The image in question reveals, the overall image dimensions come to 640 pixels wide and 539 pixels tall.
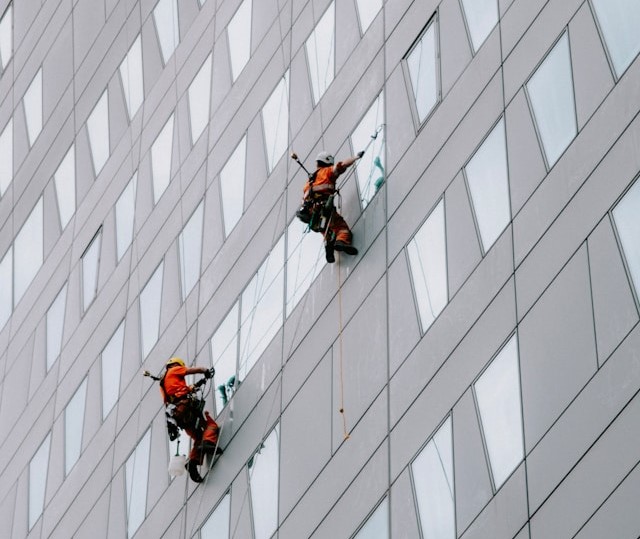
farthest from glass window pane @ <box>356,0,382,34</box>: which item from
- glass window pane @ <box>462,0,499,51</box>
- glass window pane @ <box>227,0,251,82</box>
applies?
glass window pane @ <box>227,0,251,82</box>

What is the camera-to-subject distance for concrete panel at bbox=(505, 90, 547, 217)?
2581 centimetres

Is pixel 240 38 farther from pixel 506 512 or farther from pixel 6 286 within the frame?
pixel 506 512

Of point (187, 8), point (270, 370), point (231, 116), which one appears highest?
point (187, 8)

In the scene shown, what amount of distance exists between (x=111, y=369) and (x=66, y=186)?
7189 mm

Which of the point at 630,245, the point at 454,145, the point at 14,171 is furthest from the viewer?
the point at 14,171

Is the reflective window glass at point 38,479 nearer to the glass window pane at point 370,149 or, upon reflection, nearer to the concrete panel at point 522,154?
the glass window pane at point 370,149

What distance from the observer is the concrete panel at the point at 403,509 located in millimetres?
25766

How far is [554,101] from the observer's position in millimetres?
25984

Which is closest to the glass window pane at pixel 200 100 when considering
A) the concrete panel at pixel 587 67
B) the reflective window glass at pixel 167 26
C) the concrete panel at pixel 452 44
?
the reflective window glass at pixel 167 26

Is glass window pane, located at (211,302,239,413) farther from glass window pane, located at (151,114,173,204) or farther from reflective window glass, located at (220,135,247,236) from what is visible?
glass window pane, located at (151,114,173,204)

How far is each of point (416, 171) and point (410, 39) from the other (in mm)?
2770

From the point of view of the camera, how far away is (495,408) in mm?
24859

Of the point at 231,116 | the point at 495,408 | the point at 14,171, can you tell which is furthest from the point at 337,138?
the point at 14,171

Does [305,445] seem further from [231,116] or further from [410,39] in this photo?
[231,116]
